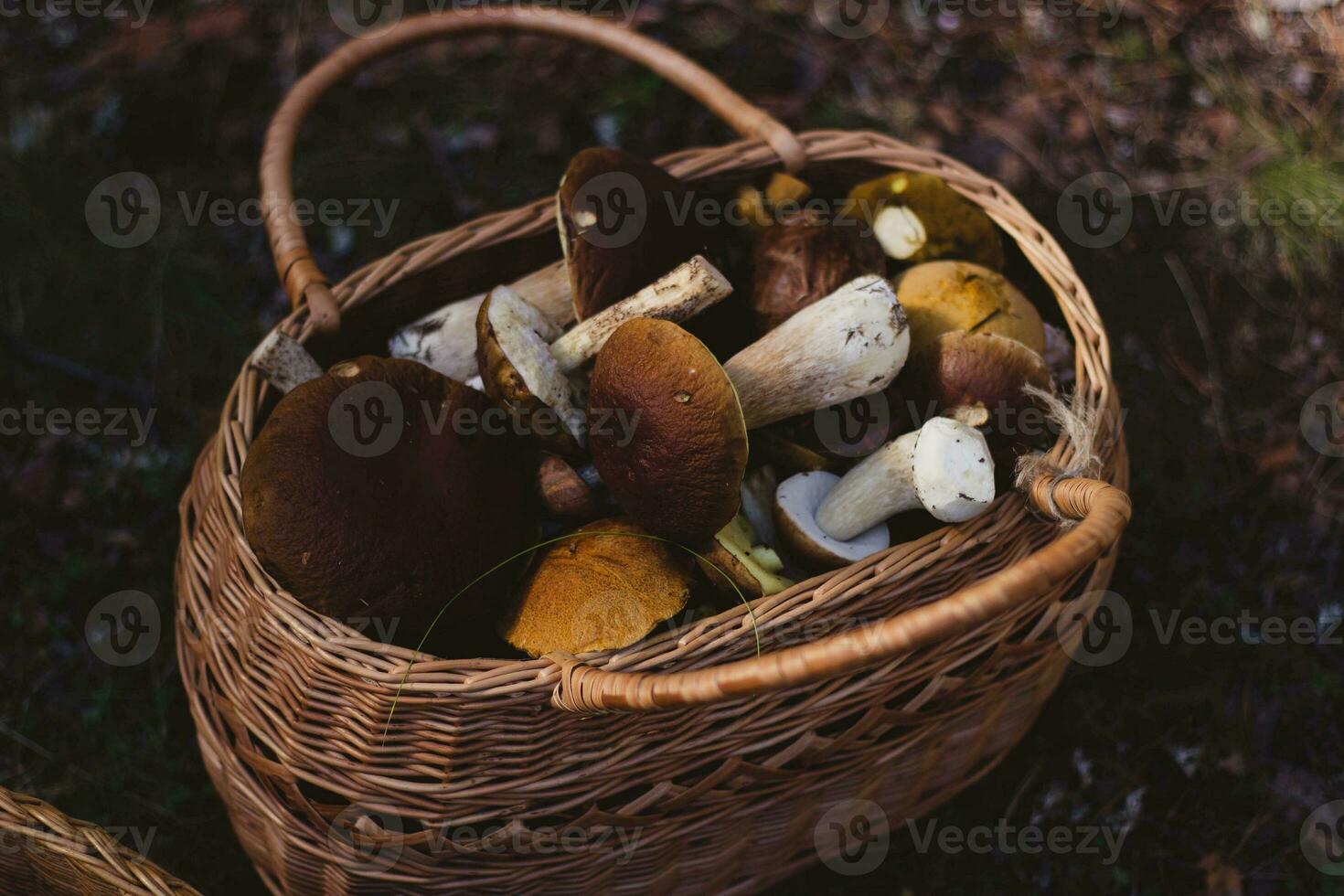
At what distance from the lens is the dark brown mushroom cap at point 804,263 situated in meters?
2.16

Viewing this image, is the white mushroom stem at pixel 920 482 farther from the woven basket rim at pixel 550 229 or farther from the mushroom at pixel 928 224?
the mushroom at pixel 928 224

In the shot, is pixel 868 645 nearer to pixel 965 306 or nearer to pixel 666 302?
pixel 666 302

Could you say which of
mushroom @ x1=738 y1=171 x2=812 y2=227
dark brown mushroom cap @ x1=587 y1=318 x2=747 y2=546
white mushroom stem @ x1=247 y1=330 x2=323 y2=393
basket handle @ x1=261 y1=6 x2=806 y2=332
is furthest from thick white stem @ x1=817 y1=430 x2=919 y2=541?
white mushroom stem @ x1=247 y1=330 x2=323 y2=393

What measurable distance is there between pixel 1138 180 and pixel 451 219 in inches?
96.2

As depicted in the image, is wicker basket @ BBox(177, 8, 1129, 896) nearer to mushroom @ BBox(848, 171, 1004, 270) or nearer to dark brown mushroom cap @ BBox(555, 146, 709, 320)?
mushroom @ BBox(848, 171, 1004, 270)

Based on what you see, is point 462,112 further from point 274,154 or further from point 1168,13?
point 1168,13

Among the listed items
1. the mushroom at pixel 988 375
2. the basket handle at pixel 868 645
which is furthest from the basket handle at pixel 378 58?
the basket handle at pixel 868 645

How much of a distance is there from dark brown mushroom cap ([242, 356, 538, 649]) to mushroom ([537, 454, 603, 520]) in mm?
53

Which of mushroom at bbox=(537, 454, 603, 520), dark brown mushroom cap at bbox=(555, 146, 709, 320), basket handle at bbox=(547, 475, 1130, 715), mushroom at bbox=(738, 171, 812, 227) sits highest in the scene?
dark brown mushroom cap at bbox=(555, 146, 709, 320)

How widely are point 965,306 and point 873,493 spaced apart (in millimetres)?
531

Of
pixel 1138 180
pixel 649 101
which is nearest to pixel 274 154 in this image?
pixel 649 101

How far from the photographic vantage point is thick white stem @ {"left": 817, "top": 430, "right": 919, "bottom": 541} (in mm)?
1964

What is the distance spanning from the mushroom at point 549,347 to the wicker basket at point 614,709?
47 centimetres

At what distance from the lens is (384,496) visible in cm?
188
